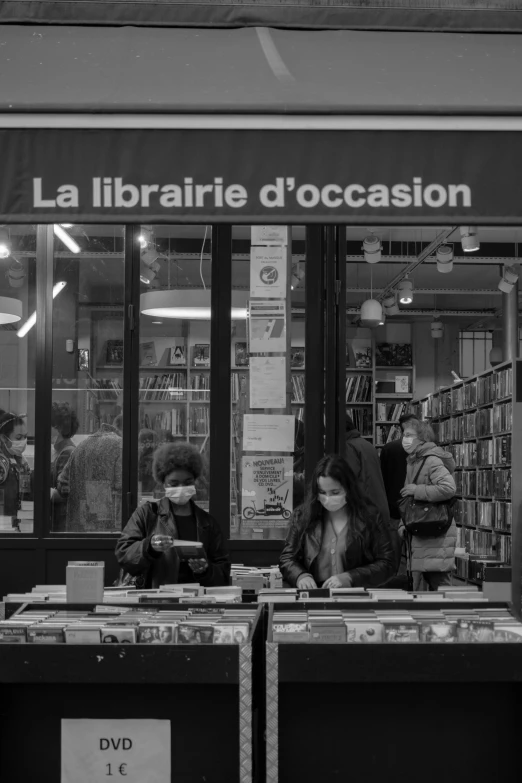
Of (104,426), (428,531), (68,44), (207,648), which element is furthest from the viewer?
(428,531)

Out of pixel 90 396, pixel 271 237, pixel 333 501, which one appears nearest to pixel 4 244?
pixel 90 396

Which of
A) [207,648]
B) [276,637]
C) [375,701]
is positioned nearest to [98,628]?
[207,648]

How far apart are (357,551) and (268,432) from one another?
6.08 feet

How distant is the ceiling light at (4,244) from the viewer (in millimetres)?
6779

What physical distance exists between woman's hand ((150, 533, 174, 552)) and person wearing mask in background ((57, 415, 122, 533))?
214cm

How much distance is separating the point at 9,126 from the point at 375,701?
2186 millimetres

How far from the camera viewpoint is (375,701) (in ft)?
10.2

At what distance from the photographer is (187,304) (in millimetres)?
6613

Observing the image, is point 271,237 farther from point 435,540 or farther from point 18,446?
point 435,540

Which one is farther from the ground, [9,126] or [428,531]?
[9,126]

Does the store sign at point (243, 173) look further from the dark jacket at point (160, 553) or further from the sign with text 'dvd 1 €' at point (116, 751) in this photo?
the dark jacket at point (160, 553)

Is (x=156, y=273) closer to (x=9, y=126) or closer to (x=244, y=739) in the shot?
(x=9, y=126)

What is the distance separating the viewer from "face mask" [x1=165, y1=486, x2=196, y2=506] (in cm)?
472

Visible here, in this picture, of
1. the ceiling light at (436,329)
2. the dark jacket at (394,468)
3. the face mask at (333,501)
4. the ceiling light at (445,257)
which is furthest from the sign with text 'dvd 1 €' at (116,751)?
the ceiling light at (436,329)
